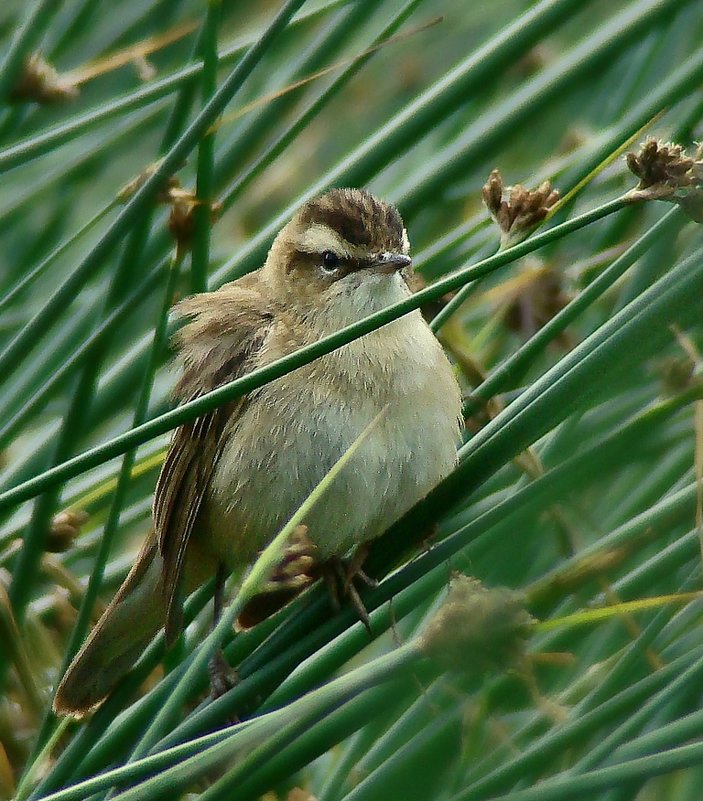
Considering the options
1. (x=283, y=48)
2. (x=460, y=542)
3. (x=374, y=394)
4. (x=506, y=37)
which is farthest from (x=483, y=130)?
(x=460, y=542)

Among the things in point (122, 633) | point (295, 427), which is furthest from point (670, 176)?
point (122, 633)

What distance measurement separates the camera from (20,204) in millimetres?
3613

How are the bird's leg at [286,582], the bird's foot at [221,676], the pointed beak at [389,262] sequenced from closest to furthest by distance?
the bird's leg at [286,582], the bird's foot at [221,676], the pointed beak at [389,262]

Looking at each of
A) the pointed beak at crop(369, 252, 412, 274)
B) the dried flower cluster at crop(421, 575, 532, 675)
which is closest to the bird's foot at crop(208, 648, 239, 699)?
the pointed beak at crop(369, 252, 412, 274)

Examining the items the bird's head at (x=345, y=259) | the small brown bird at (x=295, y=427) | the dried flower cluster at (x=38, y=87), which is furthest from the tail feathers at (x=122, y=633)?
the dried flower cluster at (x=38, y=87)

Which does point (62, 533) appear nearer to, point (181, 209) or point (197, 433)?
point (197, 433)

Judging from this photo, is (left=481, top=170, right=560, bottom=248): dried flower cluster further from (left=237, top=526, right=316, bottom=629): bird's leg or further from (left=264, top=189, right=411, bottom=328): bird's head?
(left=237, top=526, right=316, bottom=629): bird's leg

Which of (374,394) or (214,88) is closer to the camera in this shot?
(214,88)

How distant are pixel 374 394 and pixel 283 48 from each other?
1.81m

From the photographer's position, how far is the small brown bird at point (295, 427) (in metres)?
2.72

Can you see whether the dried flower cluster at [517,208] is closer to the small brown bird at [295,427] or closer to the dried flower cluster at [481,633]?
the small brown bird at [295,427]

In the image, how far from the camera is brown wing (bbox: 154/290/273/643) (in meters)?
2.95

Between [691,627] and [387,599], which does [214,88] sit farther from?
[691,627]

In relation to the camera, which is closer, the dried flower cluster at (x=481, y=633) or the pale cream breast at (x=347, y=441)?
the dried flower cluster at (x=481, y=633)
